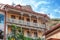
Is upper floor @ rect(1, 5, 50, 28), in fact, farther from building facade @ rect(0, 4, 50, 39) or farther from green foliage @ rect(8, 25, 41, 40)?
green foliage @ rect(8, 25, 41, 40)

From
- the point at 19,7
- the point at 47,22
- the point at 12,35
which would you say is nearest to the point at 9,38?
the point at 12,35

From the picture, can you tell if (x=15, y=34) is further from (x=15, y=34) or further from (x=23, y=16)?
(x=23, y=16)

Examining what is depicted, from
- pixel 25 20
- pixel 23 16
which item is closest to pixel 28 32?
pixel 25 20

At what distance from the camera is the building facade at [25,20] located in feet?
80.7

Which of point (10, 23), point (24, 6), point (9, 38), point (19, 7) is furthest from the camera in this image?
point (24, 6)

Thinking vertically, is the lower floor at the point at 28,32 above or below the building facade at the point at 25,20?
below

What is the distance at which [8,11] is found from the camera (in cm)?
2517

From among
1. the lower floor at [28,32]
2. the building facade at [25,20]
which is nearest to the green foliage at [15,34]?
the lower floor at [28,32]

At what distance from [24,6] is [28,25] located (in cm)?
444

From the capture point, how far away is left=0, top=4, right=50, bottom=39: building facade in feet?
80.7

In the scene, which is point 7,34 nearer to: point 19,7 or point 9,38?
point 9,38

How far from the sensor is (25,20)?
2644cm

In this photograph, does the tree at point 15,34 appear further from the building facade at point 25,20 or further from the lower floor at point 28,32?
the building facade at point 25,20

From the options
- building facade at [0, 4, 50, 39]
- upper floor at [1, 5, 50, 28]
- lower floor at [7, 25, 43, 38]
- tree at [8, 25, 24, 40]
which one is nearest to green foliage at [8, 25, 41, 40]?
tree at [8, 25, 24, 40]
